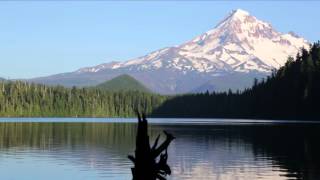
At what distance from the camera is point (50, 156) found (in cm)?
7494

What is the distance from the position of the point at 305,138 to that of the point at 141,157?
79.8 m

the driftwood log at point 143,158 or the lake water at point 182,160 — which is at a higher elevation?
the driftwood log at point 143,158

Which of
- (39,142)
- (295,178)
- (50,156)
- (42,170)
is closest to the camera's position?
(295,178)

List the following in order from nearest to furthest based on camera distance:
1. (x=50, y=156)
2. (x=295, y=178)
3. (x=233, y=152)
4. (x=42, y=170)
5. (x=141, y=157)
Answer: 1. (x=141, y=157)
2. (x=295, y=178)
3. (x=42, y=170)
4. (x=50, y=156)
5. (x=233, y=152)

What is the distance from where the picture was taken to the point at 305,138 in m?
102

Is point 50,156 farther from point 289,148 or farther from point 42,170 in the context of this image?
point 289,148

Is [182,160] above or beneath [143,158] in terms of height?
beneath

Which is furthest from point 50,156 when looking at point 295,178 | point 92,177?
point 295,178

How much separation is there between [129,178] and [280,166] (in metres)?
16.8

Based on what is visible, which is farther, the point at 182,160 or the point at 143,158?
the point at 182,160

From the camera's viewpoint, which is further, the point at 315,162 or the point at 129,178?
the point at 315,162

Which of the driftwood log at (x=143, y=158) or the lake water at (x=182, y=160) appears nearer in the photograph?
the driftwood log at (x=143, y=158)

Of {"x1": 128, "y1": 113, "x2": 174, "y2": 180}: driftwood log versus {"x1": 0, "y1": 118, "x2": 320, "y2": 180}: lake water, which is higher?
{"x1": 128, "y1": 113, "x2": 174, "y2": 180}: driftwood log

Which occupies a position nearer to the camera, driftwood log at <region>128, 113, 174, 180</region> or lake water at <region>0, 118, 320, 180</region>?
driftwood log at <region>128, 113, 174, 180</region>
